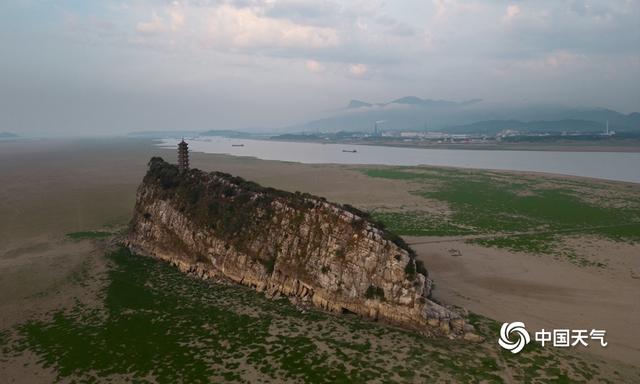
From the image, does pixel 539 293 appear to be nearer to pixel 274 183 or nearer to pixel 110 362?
pixel 110 362

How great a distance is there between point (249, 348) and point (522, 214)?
127 feet

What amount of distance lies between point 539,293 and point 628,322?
4521 mm

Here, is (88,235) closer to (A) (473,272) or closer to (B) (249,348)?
(B) (249,348)

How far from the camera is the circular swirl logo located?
1805 centimetres

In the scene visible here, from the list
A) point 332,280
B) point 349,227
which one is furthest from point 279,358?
point 349,227

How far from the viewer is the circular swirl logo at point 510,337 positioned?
1805 centimetres

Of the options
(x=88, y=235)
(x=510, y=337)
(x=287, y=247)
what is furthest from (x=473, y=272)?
A: (x=88, y=235)

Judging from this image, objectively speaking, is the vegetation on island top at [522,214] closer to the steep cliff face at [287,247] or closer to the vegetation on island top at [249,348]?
the steep cliff face at [287,247]

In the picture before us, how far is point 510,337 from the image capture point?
19.0m

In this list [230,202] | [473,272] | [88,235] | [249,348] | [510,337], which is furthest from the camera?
[88,235]

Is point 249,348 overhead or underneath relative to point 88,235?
underneath

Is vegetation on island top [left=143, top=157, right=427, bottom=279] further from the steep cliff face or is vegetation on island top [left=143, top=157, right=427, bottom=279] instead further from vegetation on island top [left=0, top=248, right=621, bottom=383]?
vegetation on island top [left=0, top=248, right=621, bottom=383]

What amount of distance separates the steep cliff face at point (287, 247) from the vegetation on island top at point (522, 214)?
52.5 ft

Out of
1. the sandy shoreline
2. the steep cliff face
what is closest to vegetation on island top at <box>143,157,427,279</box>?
the steep cliff face
